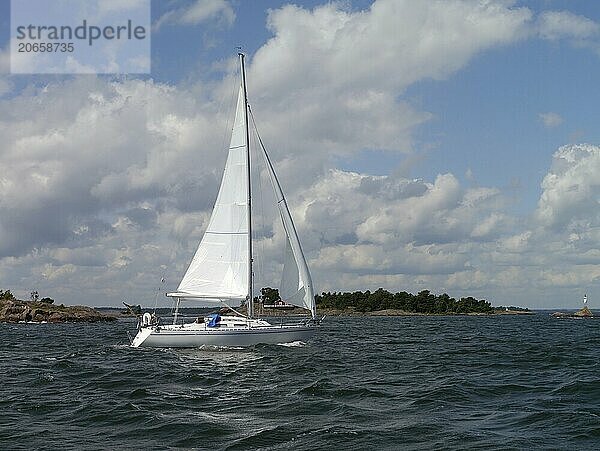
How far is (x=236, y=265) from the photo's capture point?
53.2m

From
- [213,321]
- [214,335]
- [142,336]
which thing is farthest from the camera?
[142,336]

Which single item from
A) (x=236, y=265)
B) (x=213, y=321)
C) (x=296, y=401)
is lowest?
(x=296, y=401)

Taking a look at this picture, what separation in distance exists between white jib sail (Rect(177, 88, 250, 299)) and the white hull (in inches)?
156

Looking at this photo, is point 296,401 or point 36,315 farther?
point 36,315

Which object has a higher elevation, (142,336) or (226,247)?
(226,247)

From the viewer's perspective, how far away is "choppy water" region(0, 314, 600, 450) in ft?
70.6

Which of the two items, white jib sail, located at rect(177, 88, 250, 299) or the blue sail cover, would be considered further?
white jib sail, located at rect(177, 88, 250, 299)

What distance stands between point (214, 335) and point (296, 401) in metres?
21.6

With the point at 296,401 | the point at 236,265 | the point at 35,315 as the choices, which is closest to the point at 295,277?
the point at 236,265

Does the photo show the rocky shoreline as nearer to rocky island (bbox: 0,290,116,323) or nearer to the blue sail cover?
rocky island (bbox: 0,290,116,323)

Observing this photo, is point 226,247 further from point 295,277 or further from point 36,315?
point 36,315

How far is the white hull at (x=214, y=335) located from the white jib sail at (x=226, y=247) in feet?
13.0

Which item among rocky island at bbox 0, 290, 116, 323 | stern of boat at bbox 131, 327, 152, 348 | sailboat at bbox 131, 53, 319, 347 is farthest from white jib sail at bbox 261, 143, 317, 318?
rocky island at bbox 0, 290, 116, 323

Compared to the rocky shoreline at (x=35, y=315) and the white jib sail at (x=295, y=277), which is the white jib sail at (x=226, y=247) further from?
the rocky shoreline at (x=35, y=315)
